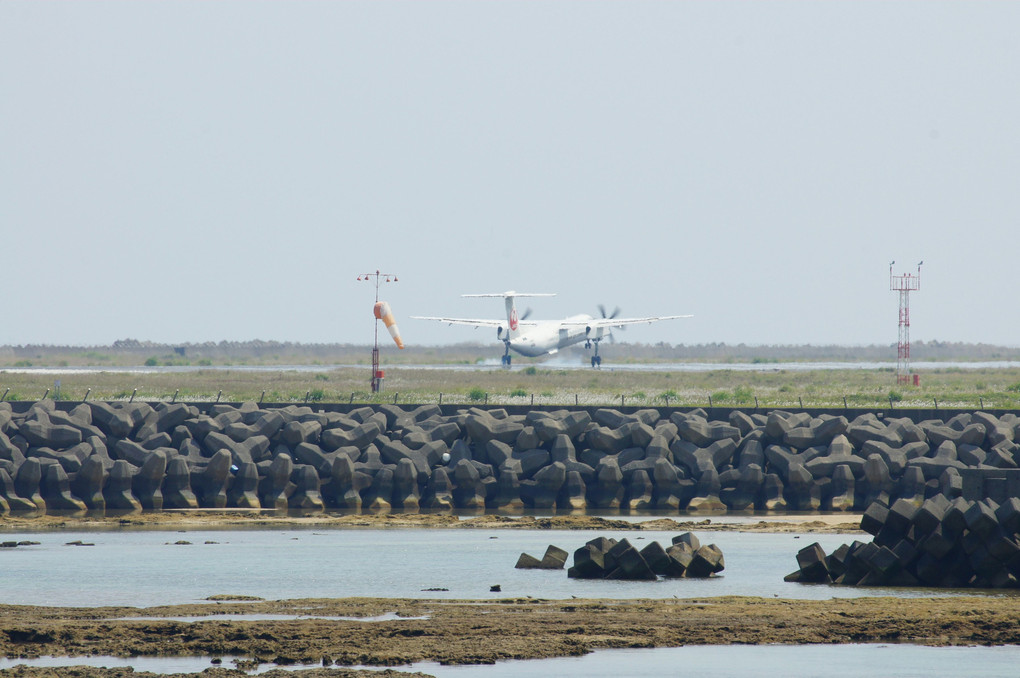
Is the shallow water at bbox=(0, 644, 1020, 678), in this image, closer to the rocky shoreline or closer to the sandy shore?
the sandy shore

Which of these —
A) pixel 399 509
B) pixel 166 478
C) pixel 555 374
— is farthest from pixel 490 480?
pixel 555 374

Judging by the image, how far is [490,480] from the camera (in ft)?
103

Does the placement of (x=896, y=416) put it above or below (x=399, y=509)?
above

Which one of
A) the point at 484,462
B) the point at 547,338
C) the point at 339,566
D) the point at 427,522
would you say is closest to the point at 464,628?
the point at 339,566

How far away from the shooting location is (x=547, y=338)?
320 feet

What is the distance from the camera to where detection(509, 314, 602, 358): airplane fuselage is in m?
95.2

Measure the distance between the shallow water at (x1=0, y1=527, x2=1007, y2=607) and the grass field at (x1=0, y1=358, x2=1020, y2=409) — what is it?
13.3 meters

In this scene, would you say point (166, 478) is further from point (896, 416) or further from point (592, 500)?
point (896, 416)

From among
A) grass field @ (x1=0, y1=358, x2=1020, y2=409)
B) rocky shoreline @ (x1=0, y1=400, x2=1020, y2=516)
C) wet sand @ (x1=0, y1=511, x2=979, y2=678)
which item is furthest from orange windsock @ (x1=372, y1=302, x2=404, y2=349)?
wet sand @ (x1=0, y1=511, x2=979, y2=678)

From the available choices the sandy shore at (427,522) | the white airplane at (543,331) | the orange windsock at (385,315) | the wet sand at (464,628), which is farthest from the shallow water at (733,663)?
the white airplane at (543,331)

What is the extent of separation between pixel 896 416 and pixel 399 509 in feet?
45.4

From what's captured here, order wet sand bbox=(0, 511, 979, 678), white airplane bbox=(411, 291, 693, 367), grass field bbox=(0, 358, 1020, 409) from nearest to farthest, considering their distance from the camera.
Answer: wet sand bbox=(0, 511, 979, 678) → grass field bbox=(0, 358, 1020, 409) → white airplane bbox=(411, 291, 693, 367)

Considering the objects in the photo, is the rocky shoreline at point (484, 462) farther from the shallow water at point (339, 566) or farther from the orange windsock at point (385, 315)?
the orange windsock at point (385, 315)

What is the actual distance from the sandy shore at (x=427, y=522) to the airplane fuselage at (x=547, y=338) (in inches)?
2578
